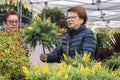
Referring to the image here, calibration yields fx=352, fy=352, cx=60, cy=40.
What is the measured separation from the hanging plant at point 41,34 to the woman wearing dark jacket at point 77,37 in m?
0.15

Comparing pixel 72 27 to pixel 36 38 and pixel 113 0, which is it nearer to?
pixel 36 38

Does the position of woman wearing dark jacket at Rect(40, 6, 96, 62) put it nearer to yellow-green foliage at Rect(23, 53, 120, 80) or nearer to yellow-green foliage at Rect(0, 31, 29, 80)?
yellow-green foliage at Rect(0, 31, 29, 80)

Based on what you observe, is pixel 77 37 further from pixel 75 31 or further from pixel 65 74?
pixel 65 74

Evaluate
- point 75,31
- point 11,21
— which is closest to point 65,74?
point 75,31

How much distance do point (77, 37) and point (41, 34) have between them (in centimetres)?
40

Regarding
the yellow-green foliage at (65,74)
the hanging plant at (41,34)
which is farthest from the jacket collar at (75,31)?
the yellow-green foliage at (65,74)

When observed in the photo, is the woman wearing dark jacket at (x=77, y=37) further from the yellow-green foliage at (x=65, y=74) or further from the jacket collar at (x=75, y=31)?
the yellow-green foliage at (x=65, y=74)

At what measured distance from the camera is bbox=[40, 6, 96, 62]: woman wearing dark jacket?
144 inches

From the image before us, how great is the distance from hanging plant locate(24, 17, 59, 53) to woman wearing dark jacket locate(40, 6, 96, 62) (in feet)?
0.49

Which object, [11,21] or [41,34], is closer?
[41,34]

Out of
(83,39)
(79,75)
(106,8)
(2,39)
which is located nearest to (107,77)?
(79,75)

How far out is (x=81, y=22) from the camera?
384cm

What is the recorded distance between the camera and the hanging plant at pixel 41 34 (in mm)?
3535

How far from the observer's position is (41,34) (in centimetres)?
356
